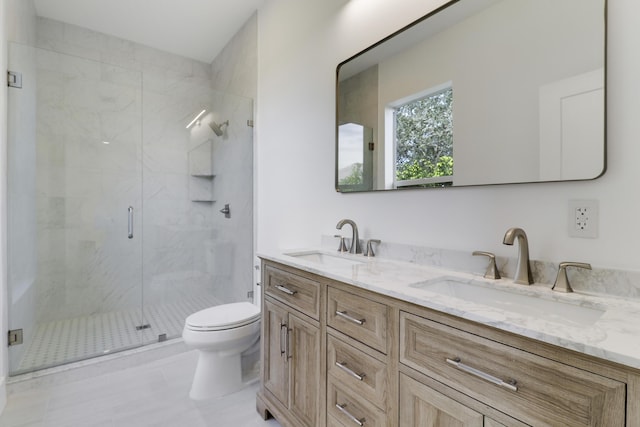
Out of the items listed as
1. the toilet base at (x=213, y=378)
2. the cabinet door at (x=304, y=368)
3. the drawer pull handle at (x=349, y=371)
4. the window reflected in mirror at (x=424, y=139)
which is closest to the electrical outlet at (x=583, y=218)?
the window reflected in mirror at (x=424, y=139)

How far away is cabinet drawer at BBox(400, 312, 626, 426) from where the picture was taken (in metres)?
0.56

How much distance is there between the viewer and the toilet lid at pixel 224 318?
183 centimetres

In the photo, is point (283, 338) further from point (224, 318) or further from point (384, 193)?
point (384, 193)

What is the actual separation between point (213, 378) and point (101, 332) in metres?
1.40

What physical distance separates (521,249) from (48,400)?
8.64 ft

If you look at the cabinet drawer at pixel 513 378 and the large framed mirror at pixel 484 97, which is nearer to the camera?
the cabinet drawer at pixel 513 378

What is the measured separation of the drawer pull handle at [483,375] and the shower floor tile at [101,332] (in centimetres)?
253

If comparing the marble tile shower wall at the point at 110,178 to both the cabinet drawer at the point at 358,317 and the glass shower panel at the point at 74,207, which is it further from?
the cabinet drawer at the point at 358,317

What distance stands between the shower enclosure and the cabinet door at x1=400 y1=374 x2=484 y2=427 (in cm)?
216

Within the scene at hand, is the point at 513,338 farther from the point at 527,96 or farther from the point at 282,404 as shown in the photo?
the point at 282,404

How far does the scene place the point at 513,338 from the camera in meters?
0.67

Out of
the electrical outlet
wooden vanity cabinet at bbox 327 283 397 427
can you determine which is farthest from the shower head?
the electrical outlet

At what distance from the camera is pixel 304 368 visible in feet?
4.39

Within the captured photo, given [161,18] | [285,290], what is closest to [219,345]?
[285,290]
